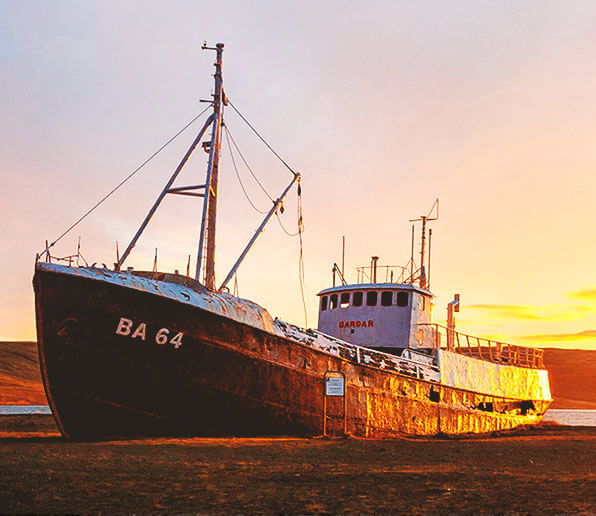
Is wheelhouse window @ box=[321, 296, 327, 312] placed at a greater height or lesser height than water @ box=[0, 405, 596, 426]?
greater

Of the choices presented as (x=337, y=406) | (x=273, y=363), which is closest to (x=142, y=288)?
(x=273, y=363)

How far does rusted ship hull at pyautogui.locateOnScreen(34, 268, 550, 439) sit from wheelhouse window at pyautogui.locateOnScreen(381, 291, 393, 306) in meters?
6.01

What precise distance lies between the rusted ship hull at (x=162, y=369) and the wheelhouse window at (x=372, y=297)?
5.94 m

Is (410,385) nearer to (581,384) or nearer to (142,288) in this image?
(142,288)

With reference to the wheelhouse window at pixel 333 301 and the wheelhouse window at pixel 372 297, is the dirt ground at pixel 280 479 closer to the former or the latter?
the wheelhouse window at pixel 372 297

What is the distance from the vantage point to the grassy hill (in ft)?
220

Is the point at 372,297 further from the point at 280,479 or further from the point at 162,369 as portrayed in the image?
the point at 280,479

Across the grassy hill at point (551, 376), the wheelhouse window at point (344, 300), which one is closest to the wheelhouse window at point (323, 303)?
the wheelhouse window at point (344, 300)

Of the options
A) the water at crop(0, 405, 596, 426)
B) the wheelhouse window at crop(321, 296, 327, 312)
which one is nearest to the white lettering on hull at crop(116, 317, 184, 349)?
the wheelhouse window at crop(321, 296, 327, 312)

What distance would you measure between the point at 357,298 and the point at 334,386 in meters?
6.54

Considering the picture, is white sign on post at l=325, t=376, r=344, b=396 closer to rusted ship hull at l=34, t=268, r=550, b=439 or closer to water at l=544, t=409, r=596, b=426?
rusted ship hull at l=34, t=268, r=550, b=439

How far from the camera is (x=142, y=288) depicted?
1528cm

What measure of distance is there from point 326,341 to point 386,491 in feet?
34.1

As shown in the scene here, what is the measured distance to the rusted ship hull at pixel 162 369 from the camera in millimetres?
15008
